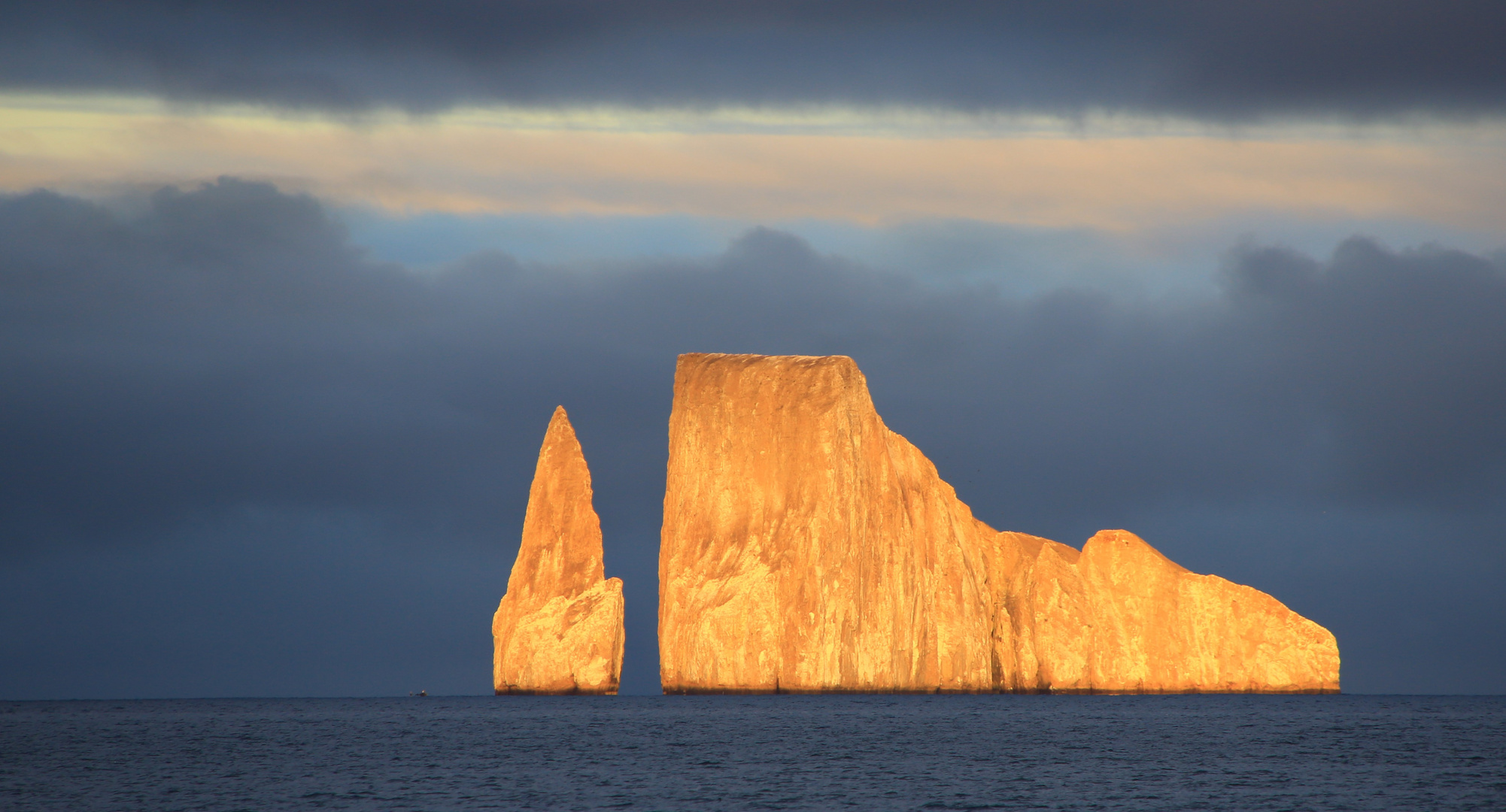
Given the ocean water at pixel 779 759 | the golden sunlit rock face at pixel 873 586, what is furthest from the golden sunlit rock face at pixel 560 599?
the ocean water at pixel 779 759

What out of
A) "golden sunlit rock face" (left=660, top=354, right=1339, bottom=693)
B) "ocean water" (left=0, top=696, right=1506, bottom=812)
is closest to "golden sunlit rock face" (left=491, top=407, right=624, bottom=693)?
"golden sunlit rock face" (left=660, top=354, right=1339, bottom=693)

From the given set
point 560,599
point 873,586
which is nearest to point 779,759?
point 873,586

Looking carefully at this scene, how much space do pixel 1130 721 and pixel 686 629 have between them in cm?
2813

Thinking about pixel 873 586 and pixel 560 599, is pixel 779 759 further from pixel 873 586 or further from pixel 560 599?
pixel 560 599

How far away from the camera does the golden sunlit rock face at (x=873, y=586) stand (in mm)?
88250

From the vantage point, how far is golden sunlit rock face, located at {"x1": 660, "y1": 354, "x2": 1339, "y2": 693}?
8825cm

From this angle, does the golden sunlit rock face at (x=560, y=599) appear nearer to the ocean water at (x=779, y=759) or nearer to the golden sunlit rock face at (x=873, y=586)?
the golden sunlit rock face at (x=873, y=586)

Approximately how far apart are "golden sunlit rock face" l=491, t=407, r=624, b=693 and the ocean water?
18.5 ft

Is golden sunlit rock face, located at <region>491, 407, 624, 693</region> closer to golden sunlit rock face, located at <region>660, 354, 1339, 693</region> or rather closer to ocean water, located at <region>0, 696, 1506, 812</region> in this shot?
golden sunlit rock face, located at <region>660, 354, 1339, 693</region>

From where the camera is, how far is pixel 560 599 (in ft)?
303

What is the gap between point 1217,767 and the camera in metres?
49.2

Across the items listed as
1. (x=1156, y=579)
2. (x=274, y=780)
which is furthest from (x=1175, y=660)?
(x=274, y=780)

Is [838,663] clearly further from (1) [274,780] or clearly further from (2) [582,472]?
(1) [274,780]

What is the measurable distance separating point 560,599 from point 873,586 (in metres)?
19.3
